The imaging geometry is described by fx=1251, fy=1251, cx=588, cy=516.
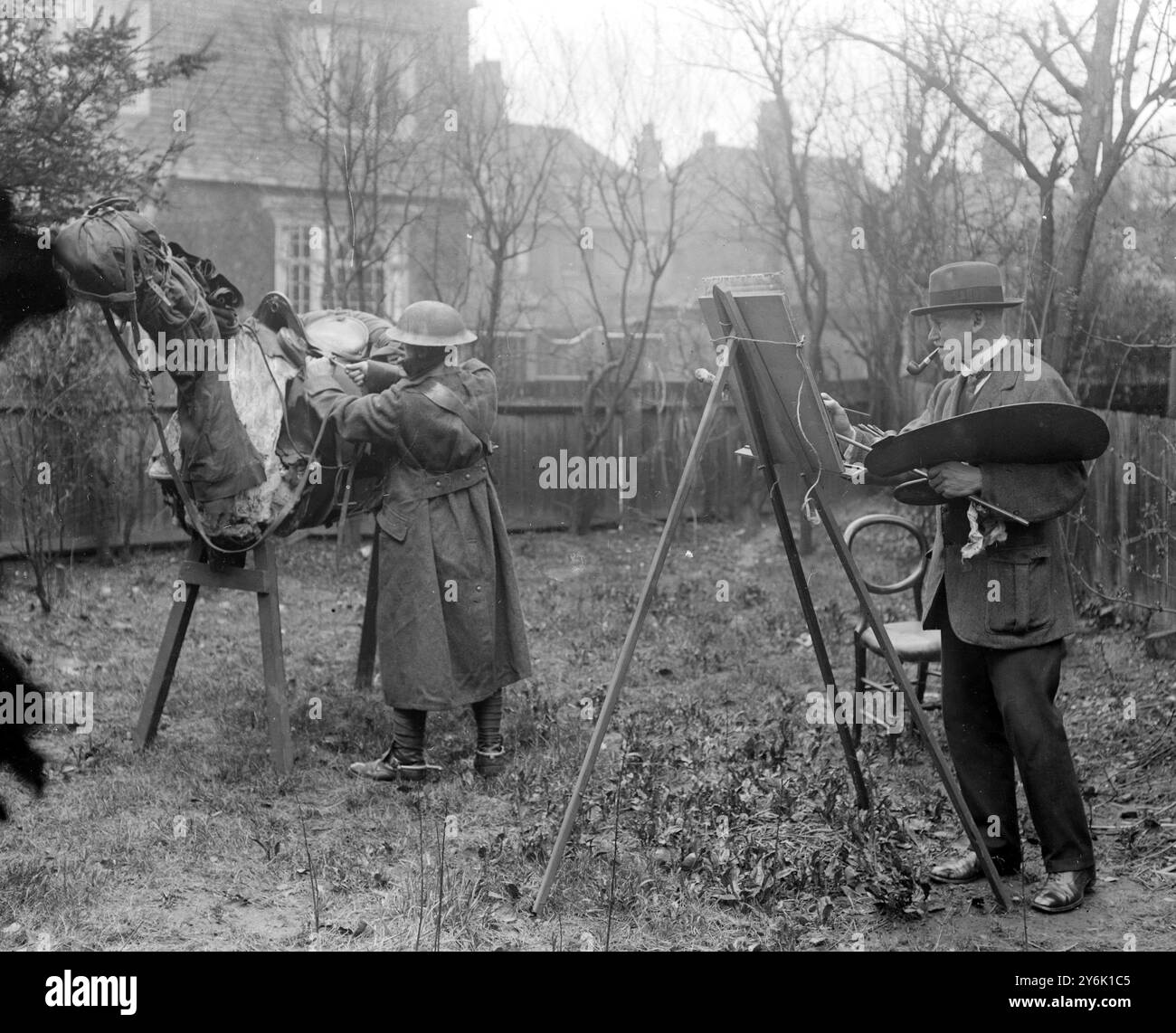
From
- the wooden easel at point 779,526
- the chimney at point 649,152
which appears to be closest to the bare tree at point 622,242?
the chimney at point 649,152

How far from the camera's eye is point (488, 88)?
1435 centimetres

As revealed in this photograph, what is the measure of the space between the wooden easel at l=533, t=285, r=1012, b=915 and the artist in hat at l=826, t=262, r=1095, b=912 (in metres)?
0.23

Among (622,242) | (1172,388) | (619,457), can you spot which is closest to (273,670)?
(1172,388)

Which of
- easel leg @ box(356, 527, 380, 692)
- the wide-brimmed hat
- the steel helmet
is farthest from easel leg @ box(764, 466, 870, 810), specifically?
easel leg @ box(356, 527, 380, 692)

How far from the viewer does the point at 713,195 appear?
15344 millimetres

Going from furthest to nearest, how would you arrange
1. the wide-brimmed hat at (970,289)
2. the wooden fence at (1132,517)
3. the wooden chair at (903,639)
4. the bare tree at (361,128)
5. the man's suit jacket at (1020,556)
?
1. the bare tree at (361,128)
2. the wooden fence at (1132,517)
3. the wooden chair at (903,639)
4. the wide-brimmed hat at (970,289)
5. the man's suit jacket at (1020,556)

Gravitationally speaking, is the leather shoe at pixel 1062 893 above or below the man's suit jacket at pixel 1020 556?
below

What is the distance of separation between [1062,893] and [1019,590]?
108 cm

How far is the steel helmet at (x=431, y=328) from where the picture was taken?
19.9 feet

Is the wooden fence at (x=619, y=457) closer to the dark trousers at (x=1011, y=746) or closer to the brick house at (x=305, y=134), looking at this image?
the brick house at (x=305, y=134)

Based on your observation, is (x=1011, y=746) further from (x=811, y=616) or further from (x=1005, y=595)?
(x=811, y=616)

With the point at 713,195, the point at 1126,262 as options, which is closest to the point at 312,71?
the point at 713,195

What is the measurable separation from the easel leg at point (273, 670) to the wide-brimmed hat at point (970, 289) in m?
3.39
